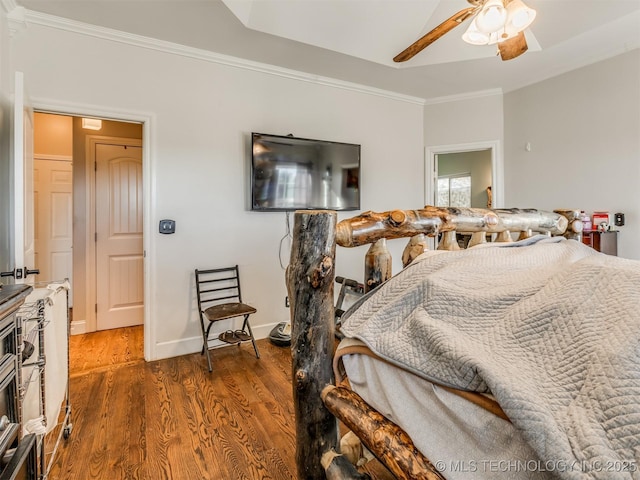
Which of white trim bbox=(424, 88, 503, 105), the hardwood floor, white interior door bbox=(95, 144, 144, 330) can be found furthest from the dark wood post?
white trim bbox=(424, 88, 503, 105)

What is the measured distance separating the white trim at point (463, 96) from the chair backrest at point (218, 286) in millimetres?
3118

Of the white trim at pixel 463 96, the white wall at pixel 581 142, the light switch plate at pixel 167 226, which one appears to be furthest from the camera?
→ the white trim at pixel 463 96

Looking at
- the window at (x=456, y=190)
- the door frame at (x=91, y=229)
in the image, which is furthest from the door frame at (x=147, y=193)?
the window at (x=456, y=190)

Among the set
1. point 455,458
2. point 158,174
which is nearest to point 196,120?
point 158,174

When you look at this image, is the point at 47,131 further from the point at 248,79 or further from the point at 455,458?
the point at 455,458

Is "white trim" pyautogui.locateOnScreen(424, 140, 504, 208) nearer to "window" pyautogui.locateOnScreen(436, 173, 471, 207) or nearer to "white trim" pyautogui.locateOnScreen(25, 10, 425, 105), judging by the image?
"white trim" pyautogui.locateOnScreen(25, 10, 425, 105)

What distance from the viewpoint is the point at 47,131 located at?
3715mm

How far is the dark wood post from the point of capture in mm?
1025

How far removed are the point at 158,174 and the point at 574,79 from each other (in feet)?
13.1

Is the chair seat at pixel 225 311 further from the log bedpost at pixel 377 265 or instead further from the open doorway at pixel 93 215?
the log bedpost at pixel 377 265

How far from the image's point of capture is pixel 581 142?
3.17 metres

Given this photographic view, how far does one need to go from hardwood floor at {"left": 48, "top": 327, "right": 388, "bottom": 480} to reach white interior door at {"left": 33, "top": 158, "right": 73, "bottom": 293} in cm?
147

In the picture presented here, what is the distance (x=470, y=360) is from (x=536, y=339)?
142mm

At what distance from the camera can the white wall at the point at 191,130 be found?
2.47 metres
